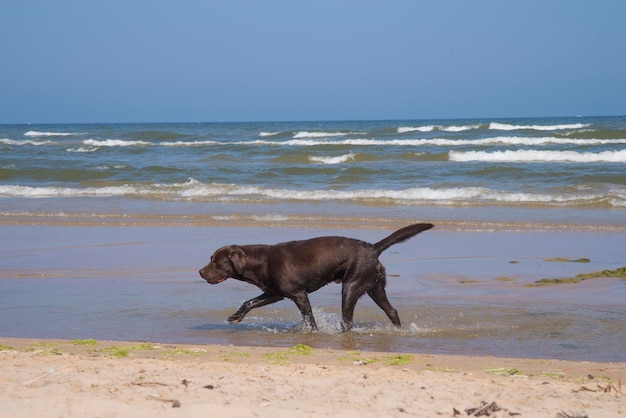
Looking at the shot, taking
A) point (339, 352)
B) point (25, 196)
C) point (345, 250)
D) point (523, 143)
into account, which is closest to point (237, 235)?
point (345, 250)

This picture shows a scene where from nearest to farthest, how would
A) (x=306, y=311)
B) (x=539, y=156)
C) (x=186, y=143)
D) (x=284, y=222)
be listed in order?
(x=306, y=311) → (x=284, y=222) → (x=539, y=156) → (x=186, y=143)

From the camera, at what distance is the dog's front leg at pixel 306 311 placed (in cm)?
820

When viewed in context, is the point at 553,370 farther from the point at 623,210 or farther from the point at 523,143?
the point at 523,143

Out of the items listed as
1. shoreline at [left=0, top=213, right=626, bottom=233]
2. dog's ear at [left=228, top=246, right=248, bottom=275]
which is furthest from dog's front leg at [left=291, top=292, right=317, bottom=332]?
shoreline at [left=0, top=213, right=626, bottom=233]

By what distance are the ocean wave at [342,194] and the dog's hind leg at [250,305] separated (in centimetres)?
1141

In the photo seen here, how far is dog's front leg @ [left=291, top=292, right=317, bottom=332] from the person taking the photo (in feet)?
26.9

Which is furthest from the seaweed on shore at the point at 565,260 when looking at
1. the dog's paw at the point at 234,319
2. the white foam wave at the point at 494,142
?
the white foam wave at the point at 494,142

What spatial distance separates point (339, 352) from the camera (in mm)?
6973

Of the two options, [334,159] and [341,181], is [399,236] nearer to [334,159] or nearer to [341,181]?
[341,181]

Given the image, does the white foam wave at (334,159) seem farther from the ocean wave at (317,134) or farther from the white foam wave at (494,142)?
the ocean wave at (317,134)

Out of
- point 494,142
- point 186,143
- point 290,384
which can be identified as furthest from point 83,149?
point 290,384

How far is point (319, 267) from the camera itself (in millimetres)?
8266

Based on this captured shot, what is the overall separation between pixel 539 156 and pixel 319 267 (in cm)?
2684

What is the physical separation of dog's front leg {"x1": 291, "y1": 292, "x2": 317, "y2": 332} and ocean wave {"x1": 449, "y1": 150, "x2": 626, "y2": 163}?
2482cm
